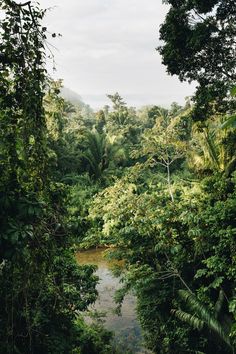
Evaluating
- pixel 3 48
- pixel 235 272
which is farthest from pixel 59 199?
pixel 235 272

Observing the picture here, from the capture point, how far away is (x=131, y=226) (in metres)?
7.82

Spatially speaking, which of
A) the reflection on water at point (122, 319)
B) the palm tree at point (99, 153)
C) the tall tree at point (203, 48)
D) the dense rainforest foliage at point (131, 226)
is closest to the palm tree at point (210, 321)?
the dense rainforest foliage at point (131, 226)

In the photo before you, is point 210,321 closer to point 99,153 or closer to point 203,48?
point 203,48

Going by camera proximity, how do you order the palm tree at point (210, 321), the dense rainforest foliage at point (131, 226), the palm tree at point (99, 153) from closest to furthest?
the dense rainforest foliage at point (131, 226) < the palm tree at point (210, 321) < the palm tree at point (99, 153)

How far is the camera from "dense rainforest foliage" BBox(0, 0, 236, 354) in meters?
2.93

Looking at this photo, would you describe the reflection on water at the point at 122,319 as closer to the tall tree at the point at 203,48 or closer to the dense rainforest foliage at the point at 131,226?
the dense rainforest foliage at the point at 131,226

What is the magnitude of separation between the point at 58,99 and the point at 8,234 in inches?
52.7

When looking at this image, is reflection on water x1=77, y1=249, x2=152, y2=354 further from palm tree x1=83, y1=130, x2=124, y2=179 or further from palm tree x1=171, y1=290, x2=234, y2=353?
palm tree x1=83, y1=130, x2=124, y2=179

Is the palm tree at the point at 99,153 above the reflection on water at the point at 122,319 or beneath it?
above

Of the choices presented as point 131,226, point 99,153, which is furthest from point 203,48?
point 99,153

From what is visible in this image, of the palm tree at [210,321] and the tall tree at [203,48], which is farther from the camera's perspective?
the tall tree at [203,48]

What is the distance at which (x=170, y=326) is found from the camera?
23.8 feet

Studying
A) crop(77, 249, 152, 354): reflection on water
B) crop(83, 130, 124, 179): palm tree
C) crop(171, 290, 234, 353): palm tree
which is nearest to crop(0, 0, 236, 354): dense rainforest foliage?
crop(171, 290, 234, 353): palm tree

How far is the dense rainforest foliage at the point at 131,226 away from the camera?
2932 mm
